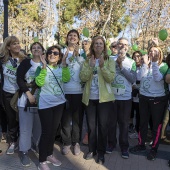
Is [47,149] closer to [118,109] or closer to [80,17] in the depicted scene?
[118,109]

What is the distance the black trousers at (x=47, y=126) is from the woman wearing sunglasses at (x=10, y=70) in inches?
35.0

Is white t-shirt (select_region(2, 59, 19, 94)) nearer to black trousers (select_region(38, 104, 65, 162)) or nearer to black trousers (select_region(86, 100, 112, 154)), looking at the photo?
black trousers (select_region(38, 104, 65, 162))

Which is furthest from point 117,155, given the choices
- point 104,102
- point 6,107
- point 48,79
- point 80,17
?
point 80,17

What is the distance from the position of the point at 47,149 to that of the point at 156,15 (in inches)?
655

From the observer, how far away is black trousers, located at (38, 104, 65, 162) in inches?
135

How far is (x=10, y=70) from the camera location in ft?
13.0

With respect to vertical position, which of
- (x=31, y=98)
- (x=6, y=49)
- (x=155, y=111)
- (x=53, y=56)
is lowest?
(x=155, y=111)

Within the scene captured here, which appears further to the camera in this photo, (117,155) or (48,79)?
(117,155)

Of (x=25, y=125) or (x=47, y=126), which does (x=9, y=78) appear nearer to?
(x=25, y=125)

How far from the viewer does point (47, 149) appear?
11.9 feet

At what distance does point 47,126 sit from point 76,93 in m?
0.81

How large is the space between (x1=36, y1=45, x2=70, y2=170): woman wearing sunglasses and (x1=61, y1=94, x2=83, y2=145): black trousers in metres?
0.38

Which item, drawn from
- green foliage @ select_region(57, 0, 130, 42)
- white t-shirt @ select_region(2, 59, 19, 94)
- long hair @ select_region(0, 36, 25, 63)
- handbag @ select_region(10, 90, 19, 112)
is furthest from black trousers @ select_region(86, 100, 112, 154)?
green foliage @ select_region(57, 0, 130, 42)

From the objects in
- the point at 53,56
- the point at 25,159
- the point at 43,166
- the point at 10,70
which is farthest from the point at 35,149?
the point at 53,56
